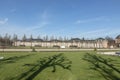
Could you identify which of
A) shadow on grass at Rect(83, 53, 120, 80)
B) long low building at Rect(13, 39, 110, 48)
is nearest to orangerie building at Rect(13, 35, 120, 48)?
long low building at Rect(13, 39, 110, 48)

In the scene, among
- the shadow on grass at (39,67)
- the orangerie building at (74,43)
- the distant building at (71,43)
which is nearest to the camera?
the shadow on grass at (39,67)

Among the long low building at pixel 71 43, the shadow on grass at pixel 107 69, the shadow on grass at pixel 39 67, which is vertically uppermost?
the long low building at pixel 71 43

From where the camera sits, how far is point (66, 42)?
156 meters

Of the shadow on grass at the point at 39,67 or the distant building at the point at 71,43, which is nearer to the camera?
the shadow on grass at the point at 39,67

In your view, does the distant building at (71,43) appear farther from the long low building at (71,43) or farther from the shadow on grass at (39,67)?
the shadow on grass at (39,67)

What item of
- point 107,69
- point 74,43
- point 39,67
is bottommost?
point 107,69

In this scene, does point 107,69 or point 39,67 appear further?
point 39,67

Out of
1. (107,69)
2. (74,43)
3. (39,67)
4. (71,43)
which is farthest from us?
(74,43)

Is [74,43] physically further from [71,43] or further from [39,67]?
[39,67]

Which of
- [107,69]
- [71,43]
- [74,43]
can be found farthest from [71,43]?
[107,69]

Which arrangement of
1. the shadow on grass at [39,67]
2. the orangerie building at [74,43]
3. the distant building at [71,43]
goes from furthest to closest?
the distant building at [71,43] < the orangerie building at [74,43] < the shadow on grass at [39,67]

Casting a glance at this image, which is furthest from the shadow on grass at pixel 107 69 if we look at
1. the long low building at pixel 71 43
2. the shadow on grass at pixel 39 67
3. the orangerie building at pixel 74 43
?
the long low building at pixel 71 43

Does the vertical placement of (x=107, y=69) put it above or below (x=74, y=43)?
below

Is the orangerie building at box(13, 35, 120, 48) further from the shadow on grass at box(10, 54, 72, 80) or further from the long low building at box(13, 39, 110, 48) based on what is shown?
the shadow on grass at box(10, 54, 72, 80)
